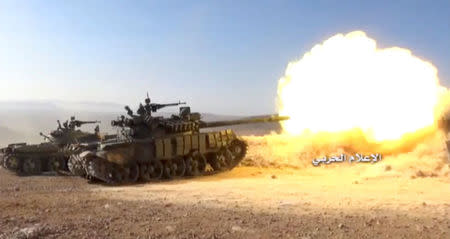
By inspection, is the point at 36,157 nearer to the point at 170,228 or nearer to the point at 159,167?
the point at 159,167

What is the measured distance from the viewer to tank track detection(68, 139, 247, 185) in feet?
74.5

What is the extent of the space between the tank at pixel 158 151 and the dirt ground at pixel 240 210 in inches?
→ 81.3

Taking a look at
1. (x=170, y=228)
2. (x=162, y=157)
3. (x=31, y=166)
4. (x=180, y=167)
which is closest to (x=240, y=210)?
(x=170, y=228)

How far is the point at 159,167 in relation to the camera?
2430 cm

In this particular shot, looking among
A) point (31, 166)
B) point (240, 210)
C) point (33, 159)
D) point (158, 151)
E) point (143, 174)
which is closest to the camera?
point (240, 210)

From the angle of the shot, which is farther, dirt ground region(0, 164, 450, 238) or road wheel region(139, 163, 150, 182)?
road wheel region(139, 163, 150, 182)

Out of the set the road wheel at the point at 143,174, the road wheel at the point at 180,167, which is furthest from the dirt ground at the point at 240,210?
the road wheel at the point at 180,167

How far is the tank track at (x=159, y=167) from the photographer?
22.7 metres

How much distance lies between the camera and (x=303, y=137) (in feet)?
109

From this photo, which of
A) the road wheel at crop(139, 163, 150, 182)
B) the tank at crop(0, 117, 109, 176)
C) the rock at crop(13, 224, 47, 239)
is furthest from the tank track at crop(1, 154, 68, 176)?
the rock at crop(13, 224, 47, 239)

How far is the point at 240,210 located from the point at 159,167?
11.0 metres

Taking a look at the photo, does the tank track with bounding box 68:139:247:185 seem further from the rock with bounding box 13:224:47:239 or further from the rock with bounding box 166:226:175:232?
the rock with bounding box 166:226:175:232

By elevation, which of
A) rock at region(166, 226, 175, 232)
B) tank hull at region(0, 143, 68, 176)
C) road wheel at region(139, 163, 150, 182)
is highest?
tank hull at region(0, 143, 68, 176)

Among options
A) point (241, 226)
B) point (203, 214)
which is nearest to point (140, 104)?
point (203, 214)
